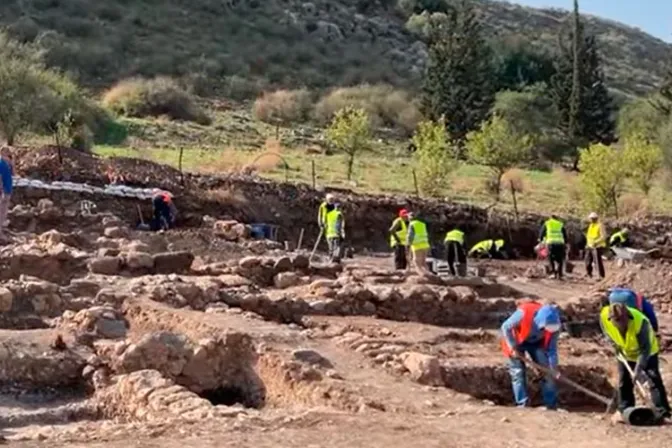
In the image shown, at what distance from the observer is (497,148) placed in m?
42.8

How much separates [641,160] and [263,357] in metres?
31.9

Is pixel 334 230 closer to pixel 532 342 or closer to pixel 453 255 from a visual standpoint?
pixel 453 255

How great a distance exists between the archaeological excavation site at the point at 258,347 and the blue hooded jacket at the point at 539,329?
704 millimetres

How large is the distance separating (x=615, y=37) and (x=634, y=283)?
9139cm

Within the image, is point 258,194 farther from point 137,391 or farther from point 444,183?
point 137,391

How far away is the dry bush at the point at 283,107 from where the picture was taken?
53125 mm

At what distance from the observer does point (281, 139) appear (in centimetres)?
4725

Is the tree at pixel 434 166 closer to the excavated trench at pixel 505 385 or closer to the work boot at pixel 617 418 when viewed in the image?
the excavated trench at pixel 505 385

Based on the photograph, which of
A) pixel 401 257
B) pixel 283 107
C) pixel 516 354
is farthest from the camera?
pixel 283 107

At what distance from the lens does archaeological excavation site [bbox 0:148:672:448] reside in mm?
9477

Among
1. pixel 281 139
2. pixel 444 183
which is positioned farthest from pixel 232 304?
pixel 281 139

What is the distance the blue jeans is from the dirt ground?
1.50ft

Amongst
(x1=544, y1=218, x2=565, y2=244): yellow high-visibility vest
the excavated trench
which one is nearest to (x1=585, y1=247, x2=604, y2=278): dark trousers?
(x1=544, y1=218, x2=565, y2=244): yellow high-visibility vest

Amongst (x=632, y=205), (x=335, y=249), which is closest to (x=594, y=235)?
(x=335, y=249)
